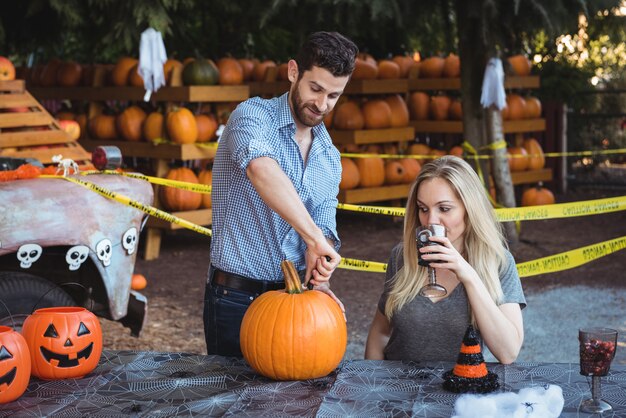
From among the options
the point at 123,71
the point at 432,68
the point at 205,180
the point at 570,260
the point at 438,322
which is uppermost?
the point at 432,68

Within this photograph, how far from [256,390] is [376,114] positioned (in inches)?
333

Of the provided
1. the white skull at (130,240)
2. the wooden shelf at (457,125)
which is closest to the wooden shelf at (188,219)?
the wooden shelf at (457,125)

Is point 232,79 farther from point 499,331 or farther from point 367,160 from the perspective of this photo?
point 499,331

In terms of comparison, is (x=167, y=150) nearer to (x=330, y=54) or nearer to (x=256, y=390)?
(x=330, y=54)

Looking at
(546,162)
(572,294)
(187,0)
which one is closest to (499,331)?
(572,294)

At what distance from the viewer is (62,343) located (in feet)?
9.92

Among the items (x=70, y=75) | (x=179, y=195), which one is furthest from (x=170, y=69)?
(x=70, y=75)

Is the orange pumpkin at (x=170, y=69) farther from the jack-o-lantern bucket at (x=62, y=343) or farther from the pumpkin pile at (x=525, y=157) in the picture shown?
the jack-o-lantern bucket at (x=62, y=343)

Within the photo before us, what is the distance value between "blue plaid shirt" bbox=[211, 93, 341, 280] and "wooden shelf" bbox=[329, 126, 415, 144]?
7.17 m

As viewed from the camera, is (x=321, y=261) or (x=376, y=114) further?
(x=376, y=114)

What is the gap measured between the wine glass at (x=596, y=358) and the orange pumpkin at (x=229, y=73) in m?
7.88

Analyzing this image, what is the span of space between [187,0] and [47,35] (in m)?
2.10

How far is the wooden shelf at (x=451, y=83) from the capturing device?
1127 cm

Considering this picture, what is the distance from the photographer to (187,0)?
936cm
